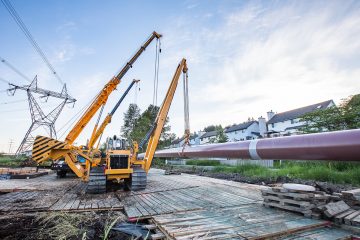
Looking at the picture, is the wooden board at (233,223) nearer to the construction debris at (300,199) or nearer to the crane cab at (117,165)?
the construction debris at (300,199)

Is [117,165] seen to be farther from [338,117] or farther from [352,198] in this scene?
[338,117]

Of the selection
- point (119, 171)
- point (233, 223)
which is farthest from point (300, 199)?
point (119, 171)

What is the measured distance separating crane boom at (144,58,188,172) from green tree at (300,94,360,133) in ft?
52.1

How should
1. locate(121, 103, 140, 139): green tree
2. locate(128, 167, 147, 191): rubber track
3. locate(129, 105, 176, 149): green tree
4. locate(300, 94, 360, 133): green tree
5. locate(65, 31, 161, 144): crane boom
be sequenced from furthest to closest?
locate(121, 103, 140, 139): green tree
locate(129, 105, 176, 149): green tree
locate(300, 94, 360, 133): green tree
locate(65, 31, 161, 144): crane boom
locate(128, 167, 147, 191): rubber track

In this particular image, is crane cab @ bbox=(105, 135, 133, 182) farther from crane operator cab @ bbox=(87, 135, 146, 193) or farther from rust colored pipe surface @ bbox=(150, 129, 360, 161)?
rust colored pipe surface @ bbox=(150, 129, 360, 161)

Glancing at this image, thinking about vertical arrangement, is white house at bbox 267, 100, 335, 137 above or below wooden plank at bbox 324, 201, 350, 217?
above

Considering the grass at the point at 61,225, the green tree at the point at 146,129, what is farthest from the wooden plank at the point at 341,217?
the green tree at the point at 146,129

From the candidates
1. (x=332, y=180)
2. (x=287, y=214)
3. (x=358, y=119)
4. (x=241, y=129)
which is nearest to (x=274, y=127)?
(x=241, y=129)

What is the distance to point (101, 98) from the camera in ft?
36.4

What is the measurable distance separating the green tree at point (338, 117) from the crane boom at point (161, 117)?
1589 centimetres

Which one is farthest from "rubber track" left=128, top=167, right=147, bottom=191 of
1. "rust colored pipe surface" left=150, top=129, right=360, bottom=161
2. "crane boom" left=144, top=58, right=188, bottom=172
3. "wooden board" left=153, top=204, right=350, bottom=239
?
"rust colored pipe surface" left=150, top=129, right=360, bottom=161

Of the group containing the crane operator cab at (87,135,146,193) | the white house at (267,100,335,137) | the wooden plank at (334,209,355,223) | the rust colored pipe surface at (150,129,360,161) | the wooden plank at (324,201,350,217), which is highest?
the white house at (267,100,335,137)

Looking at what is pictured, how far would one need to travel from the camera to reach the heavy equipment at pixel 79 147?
7809 mm

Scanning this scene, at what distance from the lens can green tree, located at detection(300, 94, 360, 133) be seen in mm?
17703
